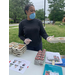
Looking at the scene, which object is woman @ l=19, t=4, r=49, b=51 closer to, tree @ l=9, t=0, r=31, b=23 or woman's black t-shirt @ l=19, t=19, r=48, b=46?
woman's black t-shirt @ l=19, t=19, r=48, b=46

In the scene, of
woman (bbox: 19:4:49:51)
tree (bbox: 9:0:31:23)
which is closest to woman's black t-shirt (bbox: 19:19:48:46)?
woman (bbox: 19:4:49:51)

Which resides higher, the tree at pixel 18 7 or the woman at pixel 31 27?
the tree at pixel 18 7

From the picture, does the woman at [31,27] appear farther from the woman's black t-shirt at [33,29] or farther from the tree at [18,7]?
the tree at [18,7]

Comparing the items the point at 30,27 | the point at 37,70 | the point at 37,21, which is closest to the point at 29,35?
the point at 30,27

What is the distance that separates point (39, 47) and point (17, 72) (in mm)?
589

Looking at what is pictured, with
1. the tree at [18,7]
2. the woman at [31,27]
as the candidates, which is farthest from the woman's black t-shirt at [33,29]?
the tree at [18,7]

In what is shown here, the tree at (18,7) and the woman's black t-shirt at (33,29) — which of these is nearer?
the woman's black t-shirt at (33,29)

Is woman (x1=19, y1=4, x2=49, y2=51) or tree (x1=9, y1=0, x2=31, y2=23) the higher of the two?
tree (x1=9, y1=0, x2=31, y2=23)

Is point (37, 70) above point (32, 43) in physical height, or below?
below

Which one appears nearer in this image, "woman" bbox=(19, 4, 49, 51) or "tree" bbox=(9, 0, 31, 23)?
"woman" bbox=(19, 4, 49, 51)

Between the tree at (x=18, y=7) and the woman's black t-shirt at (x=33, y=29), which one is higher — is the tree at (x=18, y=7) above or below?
above
